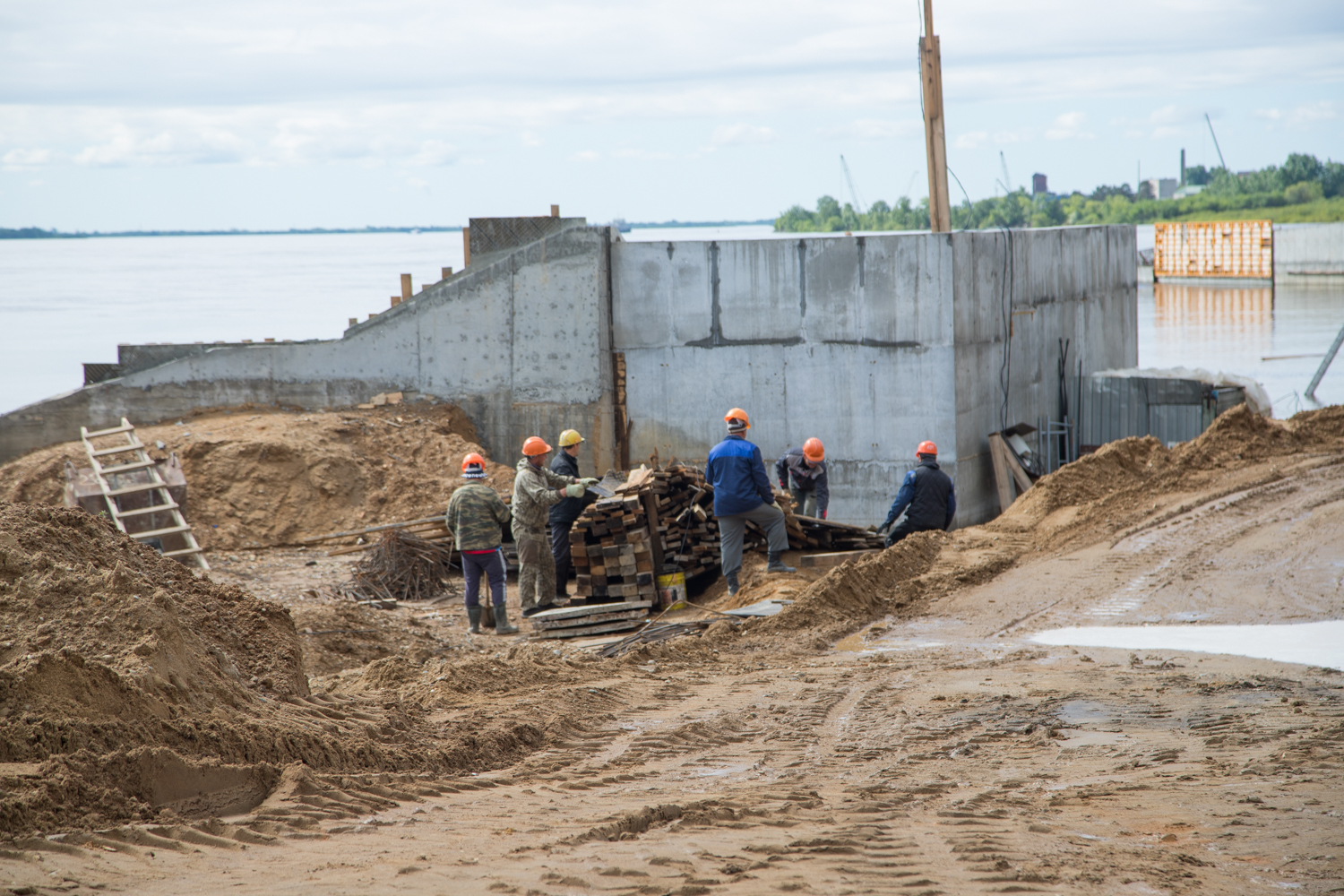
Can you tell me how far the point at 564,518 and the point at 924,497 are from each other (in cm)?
381

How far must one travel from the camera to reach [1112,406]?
55.2 feet

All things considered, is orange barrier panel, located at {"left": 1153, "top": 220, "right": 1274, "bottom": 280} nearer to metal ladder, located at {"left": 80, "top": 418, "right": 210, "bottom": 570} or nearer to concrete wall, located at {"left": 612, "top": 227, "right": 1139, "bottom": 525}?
concrete wall, located at {"left": 612, "top": 227, "right": 1139, "bottom": 525}

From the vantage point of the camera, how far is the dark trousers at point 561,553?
1120 centimetres

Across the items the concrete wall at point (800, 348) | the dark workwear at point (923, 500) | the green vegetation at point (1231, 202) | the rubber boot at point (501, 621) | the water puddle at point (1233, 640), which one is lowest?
the rubber boot at point (501, 621)

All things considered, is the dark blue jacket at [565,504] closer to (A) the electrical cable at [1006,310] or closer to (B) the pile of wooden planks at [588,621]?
(B) the pile of wooden planks at [588,621]

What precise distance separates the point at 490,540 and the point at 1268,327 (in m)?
39.9

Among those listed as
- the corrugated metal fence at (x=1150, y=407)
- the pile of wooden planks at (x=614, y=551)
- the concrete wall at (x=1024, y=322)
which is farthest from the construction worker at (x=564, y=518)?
the corrugated metal fence at (x=1150, y=407)

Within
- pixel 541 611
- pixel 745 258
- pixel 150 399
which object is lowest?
pixel 541 611

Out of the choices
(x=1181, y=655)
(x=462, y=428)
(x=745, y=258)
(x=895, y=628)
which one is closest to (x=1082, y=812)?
(x=1181, y=655)

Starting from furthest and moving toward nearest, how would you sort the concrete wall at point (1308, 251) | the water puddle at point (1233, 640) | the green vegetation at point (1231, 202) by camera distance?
the green vegetation at point (1231, 202) < the concrete wall at point (1308, 251) < the water puddle at point (1233, 640)

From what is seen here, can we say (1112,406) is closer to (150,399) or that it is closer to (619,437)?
(619,437)

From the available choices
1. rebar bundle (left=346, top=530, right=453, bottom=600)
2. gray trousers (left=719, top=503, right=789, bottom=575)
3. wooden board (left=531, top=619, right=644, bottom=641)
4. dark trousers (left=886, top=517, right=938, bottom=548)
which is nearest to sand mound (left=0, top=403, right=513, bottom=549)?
rebar bundle (left=346, top=530, right=453, bottom=600)

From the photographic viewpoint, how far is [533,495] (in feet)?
33.6

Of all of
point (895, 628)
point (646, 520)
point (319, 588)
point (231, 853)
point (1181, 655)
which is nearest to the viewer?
point (231, 853)
